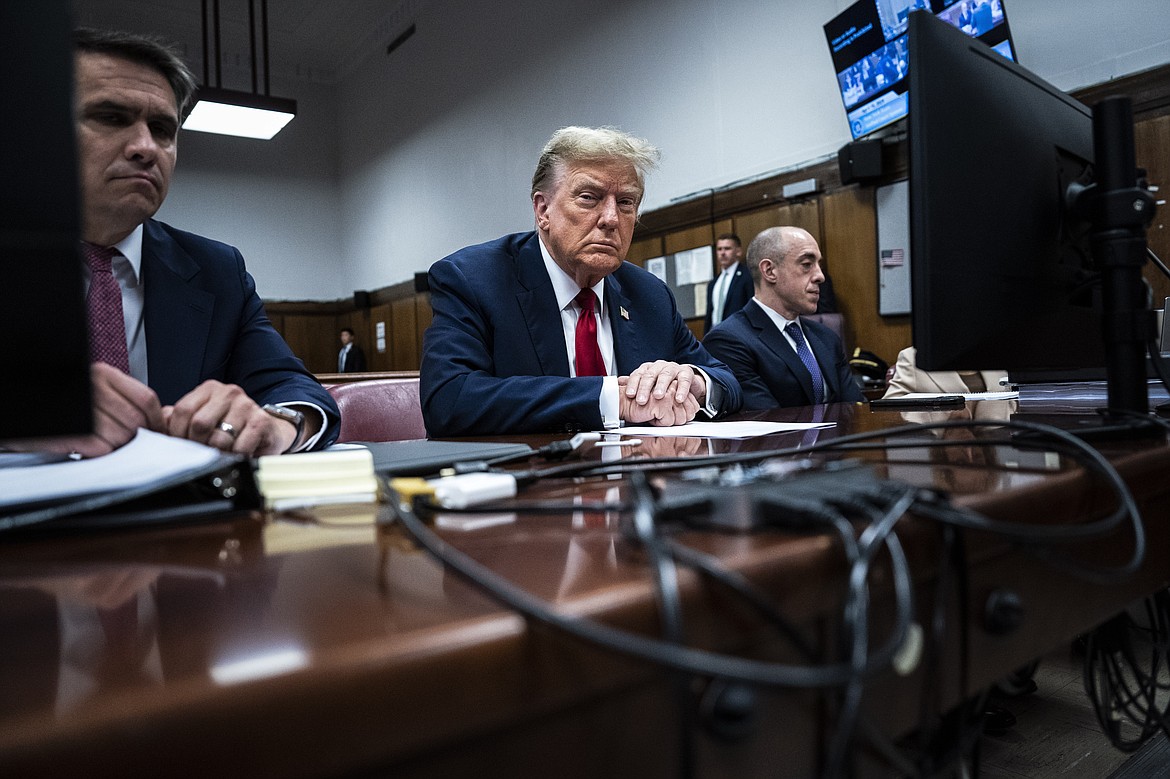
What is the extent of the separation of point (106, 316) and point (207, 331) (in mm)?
161

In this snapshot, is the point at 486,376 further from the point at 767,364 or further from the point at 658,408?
the point at 767,364

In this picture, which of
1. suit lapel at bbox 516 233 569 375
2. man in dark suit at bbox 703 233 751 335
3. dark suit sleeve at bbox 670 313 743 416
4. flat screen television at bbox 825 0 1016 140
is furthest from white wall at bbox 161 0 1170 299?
suit lapel at bbox 516 233 569 375

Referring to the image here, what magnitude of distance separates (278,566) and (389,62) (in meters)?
10.5

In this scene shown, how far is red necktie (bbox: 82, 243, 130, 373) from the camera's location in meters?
1.19

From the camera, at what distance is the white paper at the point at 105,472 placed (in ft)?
1.58

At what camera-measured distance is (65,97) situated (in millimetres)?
327

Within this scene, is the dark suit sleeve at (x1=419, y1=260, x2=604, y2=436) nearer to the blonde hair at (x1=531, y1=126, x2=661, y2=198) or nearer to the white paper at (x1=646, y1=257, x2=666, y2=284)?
the blonde hair at (x1=531, y1=126, x2=661, y2=198)

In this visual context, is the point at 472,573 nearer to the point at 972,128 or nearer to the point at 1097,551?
the point at 1097,551

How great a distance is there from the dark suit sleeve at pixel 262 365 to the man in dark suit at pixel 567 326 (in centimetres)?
24

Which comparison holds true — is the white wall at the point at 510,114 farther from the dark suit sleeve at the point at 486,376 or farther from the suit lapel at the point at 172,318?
the suit lapel at the point at 172,318

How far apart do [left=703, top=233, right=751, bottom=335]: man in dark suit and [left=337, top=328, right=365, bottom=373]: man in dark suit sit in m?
6.42

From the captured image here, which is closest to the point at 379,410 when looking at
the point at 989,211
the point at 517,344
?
the point at 517,344

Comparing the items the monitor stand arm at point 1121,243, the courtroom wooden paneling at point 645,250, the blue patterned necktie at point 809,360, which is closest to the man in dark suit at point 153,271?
the monitor stand arm at point 1121,243

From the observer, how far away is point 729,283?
542 cm
